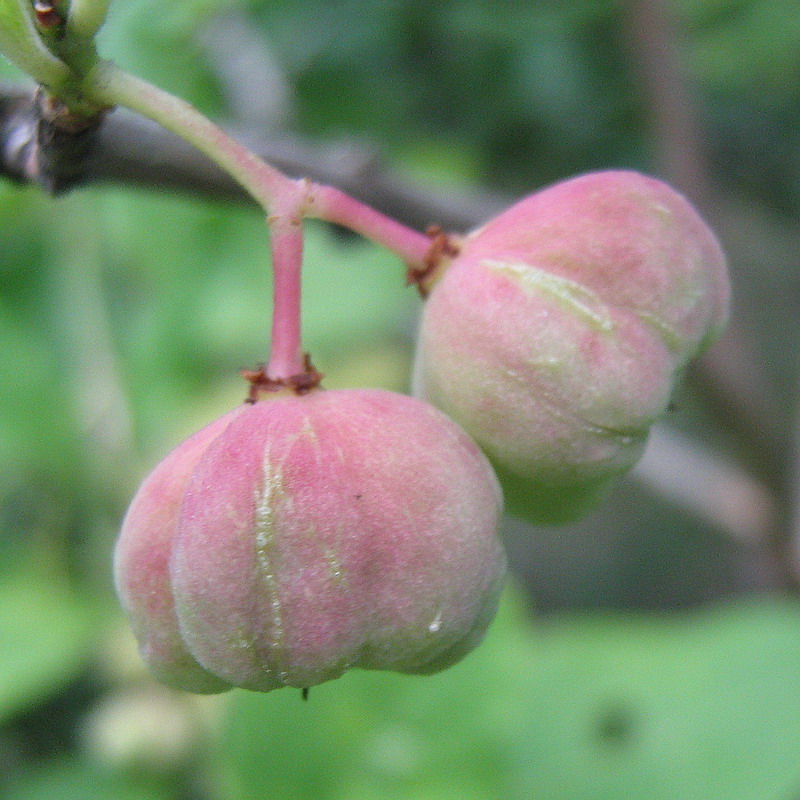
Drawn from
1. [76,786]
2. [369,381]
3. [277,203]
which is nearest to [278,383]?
[277,203]

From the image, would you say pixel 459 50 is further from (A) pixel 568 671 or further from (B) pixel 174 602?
(B) pixel 174 602

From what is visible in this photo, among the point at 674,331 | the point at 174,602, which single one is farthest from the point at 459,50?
the point at 174,602

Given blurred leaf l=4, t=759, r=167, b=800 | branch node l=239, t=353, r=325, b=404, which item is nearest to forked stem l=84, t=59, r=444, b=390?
branch node l=239, t=353, r=325, b=404

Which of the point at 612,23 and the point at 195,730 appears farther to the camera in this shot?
the point at 612,23

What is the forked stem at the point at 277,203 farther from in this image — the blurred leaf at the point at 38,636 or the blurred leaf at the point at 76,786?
the blurred leaf at the point at 76,786

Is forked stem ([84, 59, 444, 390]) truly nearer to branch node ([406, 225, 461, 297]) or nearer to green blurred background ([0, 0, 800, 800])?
branch node ([406, 225, 461, 297])

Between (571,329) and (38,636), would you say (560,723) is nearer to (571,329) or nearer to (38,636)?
(38,636)
